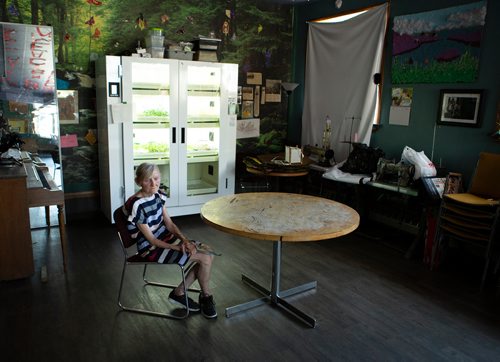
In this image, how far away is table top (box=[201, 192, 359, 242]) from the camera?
8.29ft

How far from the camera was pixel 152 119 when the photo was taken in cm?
481

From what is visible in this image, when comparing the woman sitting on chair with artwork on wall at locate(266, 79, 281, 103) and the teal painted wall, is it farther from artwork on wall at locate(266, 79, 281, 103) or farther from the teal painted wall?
artwork on wall at locate(266, 79, 281, 103)

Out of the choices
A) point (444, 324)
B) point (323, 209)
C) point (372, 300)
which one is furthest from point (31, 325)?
point (444, 324)

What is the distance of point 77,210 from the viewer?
502cm

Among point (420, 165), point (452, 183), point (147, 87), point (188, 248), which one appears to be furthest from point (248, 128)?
point (188, 248)

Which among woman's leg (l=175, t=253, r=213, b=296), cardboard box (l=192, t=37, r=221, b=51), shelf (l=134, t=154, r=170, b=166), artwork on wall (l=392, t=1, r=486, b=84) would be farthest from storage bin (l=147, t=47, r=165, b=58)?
woman's leg (l=175, t=253, r=213, b=296)

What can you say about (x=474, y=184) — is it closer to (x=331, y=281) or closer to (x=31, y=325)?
(x=331, y=281)

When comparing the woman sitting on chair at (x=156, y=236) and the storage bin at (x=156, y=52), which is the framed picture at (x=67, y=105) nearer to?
the storage bin at (x=156, y=52)

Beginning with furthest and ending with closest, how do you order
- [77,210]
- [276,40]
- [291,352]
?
[276,40] → [77,210] → [291,352]

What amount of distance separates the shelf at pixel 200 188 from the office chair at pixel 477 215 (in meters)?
2.72

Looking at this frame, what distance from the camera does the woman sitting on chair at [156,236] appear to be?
2729 millimetres

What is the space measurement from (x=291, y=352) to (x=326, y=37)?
4226mm

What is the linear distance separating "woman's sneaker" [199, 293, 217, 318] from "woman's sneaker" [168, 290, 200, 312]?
5 cm

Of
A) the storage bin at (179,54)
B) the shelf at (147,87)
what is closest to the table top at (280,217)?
the shelf at (147,87)
